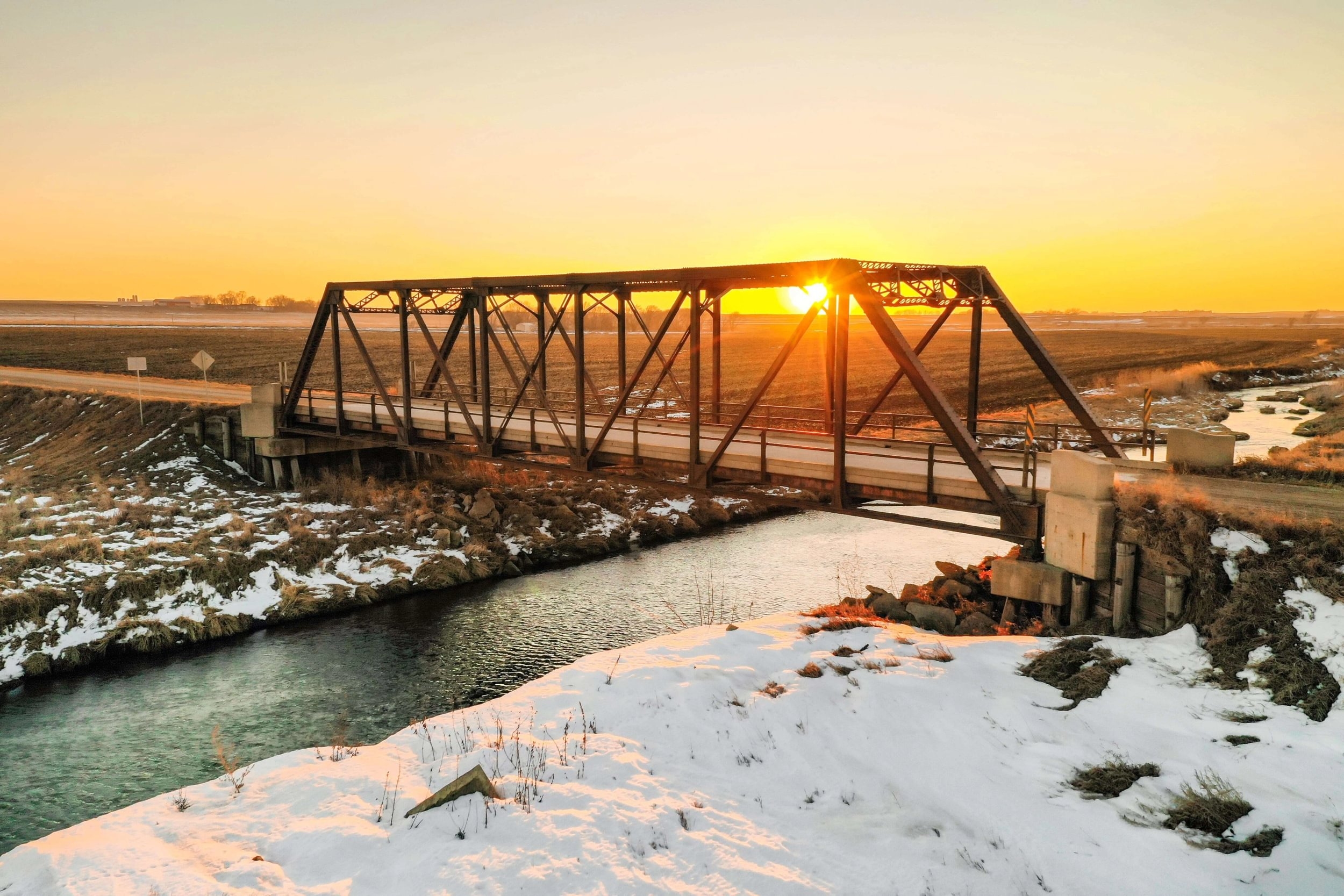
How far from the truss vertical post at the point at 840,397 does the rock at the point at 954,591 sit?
269cm

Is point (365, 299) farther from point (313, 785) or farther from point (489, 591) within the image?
point (313, 785)

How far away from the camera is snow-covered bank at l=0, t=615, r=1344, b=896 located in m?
7.73

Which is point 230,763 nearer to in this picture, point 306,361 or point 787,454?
point 787,454

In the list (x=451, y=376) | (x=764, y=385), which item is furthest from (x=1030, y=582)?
(x=451, y=376)

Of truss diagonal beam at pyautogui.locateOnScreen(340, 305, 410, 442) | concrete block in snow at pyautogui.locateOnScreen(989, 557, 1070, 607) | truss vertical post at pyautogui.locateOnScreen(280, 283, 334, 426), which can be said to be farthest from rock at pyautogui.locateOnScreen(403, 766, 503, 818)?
truss vertical post at pyautogui.locateOnScreen(280, 283, 334, 426)

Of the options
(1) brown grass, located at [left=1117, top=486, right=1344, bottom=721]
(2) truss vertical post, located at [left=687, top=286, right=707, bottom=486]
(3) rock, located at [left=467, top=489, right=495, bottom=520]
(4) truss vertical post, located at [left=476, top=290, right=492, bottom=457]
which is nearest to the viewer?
(1) brown grass, located at [left=1117, top=486, right=1344, bottom=721]

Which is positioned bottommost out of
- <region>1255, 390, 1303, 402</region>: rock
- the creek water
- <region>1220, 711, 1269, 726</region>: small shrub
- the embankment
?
the creek water

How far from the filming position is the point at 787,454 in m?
19.5

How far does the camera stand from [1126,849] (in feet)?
25.5

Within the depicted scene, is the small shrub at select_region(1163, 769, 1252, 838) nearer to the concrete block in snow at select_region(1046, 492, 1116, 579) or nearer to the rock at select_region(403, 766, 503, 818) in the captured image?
the concrete block in snow at select_region(1046, 492, 1116, 579)

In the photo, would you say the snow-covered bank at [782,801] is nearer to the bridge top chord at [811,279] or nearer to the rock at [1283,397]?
the bridge top chord at [811,279]

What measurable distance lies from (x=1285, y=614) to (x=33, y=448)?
42660 mm

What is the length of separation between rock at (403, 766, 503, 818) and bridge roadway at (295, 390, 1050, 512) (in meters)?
9.48

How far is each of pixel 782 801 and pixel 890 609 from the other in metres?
7.19
